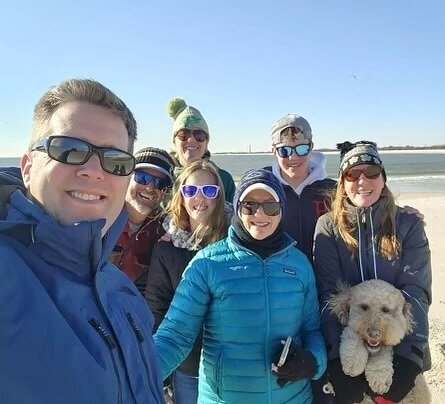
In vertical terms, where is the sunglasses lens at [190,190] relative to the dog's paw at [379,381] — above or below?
above

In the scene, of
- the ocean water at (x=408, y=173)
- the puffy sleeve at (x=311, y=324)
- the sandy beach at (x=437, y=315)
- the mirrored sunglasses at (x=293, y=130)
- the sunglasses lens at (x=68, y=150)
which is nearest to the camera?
the sunglasses lens at (x=68, y=150)

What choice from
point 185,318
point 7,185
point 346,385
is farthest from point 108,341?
point 346,385

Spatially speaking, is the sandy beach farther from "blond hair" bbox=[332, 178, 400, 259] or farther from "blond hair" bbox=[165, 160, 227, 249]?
"blond hair" bbox=[165, 160, 227, 249]

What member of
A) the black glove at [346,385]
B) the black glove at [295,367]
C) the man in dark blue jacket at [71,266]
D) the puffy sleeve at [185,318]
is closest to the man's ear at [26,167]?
the man in dark blue jacket at [71,266]

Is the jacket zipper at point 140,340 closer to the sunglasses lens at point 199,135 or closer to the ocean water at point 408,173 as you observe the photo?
the sunglasses lens at point 199,135

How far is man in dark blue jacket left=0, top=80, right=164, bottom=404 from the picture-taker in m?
1.13

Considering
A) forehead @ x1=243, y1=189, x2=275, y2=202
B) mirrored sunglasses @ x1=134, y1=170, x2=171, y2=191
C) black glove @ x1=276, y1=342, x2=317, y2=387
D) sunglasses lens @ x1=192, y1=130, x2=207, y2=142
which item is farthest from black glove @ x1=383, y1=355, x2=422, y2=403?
sunglasses lens @ x1=192, y1=130, x2=207, y2=142

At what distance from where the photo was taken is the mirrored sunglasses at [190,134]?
4.48 m

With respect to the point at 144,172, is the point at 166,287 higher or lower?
lower

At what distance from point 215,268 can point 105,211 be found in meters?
1.17

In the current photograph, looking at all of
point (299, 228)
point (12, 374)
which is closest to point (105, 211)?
point (12, 374)

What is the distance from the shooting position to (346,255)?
Result: 3006 millimetres

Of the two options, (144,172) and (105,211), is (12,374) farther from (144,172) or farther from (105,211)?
(144,172)

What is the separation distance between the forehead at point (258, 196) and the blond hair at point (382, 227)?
0.62 meters
